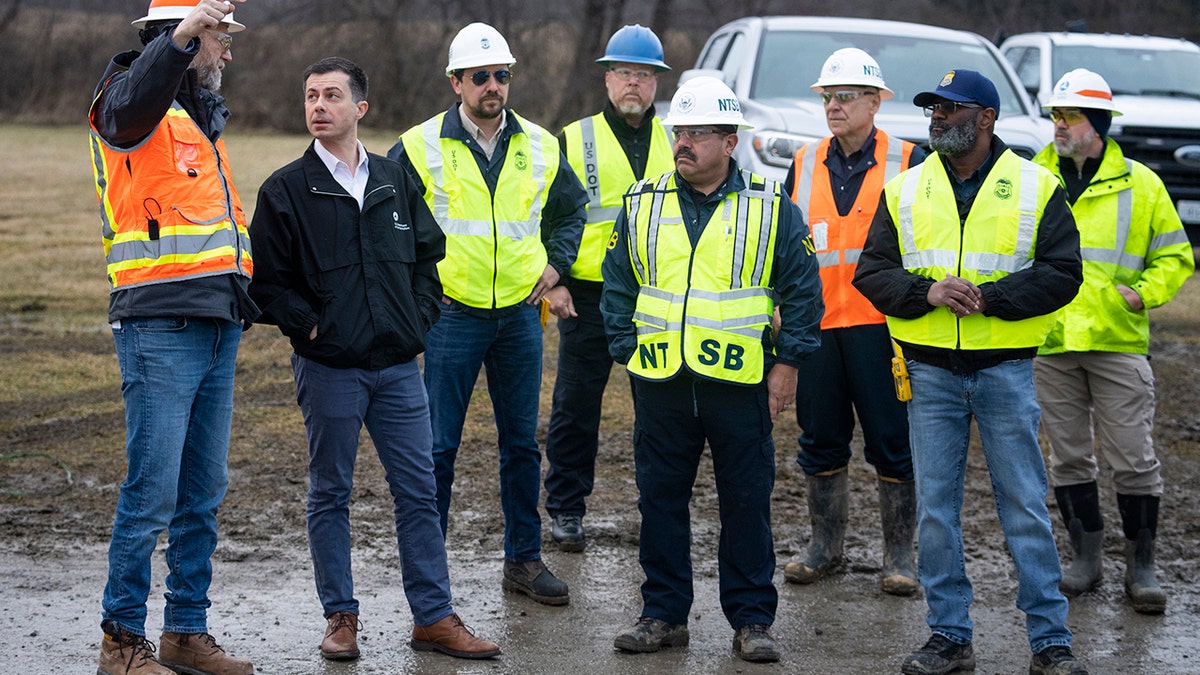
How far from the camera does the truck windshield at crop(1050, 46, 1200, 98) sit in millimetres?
13758

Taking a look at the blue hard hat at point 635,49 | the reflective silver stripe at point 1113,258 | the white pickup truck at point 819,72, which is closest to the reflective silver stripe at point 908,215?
the reflective silver stripe at point 1113,258

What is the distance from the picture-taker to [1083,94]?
5.93 metres

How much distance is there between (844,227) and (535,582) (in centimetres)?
213

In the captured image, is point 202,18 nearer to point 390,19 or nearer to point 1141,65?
point 1141,65

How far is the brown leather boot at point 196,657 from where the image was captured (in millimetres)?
4785

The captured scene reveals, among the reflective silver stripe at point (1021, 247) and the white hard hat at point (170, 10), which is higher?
the white hard hat at point (170, 10)

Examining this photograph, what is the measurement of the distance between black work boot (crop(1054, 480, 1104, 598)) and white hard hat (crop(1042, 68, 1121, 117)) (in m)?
1.72

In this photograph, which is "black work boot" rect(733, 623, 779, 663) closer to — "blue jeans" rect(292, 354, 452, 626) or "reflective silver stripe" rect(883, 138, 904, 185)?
"blue jeans" rect(292, 354, 452, 626)

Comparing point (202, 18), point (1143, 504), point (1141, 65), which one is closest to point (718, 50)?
point (1141, 65)

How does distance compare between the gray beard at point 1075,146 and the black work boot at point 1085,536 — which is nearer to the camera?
the gray beard at point 1075,146

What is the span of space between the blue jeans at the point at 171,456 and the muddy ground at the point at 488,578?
0.40 metres

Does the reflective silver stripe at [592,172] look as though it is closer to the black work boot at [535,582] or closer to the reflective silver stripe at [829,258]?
the reflective silver stripe at [829,258]

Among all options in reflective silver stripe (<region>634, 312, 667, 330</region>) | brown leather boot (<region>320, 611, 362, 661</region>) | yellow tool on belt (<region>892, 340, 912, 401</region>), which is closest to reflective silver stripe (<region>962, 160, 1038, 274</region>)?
yellow tool on belt (<region>892, 340, 912, 401</region>)

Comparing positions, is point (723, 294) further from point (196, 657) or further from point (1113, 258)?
point (196, 657)
